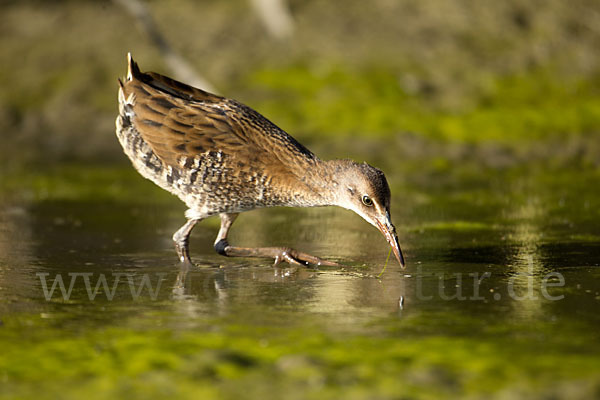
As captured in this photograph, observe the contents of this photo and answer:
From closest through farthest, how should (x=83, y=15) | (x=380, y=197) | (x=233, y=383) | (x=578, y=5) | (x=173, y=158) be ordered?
1. (x=233, y=383)
2. (x=380, y=197)
3. (x=173, y=158)
4. (x=578, y=5)
5. (x=83, y=15)

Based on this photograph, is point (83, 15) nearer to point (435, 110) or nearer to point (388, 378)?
point (435, 110)

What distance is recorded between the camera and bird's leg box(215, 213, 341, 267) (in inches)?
323

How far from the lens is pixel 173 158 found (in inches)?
328

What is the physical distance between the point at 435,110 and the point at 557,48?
349cm

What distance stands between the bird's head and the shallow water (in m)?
0.41

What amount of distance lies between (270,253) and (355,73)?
372 inches

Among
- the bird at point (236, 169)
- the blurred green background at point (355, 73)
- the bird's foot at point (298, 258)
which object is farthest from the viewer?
the blurred green background at point (355, 73)

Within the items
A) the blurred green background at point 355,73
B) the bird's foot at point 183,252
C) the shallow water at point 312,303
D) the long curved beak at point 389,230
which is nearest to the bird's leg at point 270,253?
the shallow water at point 312,303

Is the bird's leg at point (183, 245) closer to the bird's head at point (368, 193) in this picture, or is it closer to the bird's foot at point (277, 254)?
the bird's foot at point (277, 254)

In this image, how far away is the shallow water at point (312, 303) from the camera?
5289mm

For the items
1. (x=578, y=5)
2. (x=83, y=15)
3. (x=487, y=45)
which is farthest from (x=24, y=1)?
(x=578, y=5)

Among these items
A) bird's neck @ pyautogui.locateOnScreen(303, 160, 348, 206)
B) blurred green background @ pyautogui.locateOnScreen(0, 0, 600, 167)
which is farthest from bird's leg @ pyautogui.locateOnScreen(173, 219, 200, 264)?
blurred green background @ pyautogui.locateOnScreen(0, 0, 600, 167)

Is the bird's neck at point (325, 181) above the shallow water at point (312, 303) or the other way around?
above

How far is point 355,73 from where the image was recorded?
1727cm
